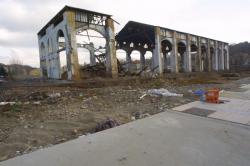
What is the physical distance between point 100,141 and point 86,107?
3143 millimetres

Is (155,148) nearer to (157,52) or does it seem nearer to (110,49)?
(110,49)

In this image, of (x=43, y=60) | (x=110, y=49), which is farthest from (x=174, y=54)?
(x=43, y=60)

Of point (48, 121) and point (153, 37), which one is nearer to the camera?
point (48, 121)

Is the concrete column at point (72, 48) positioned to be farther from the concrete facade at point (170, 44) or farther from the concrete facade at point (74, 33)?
the concrete facade at point (170, 44)

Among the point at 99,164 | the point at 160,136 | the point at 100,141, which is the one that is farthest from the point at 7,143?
the point at 160,136

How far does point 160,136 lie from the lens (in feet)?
11.6

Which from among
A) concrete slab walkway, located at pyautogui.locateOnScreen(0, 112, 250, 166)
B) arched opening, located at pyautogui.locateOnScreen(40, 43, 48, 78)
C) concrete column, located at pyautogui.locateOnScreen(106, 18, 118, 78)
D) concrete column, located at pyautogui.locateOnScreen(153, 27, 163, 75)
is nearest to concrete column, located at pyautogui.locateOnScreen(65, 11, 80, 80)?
concrete column, located at pyautogui.locateOnScreen(106, 18, 118, 78)

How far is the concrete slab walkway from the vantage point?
104 inches

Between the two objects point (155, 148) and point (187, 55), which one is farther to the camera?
point (187, 55)

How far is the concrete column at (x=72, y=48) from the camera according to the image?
16234mm

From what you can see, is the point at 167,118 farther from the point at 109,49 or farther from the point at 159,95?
the point at 109,49

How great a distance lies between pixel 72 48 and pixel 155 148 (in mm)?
14865

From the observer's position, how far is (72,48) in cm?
1633

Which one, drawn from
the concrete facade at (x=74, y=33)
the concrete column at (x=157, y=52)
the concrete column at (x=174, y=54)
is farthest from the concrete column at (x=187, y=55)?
the concrete facade at (x=74, y=33)
